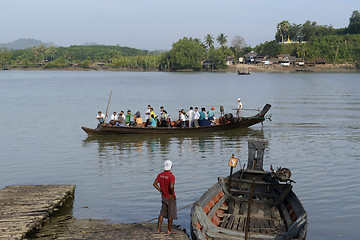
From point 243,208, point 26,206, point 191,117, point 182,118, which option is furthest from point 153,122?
point 243,208

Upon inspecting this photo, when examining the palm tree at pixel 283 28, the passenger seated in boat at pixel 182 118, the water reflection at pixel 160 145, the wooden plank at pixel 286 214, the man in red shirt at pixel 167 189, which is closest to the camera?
the man in red shirt at pixel 167 189

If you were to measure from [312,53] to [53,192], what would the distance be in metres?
166

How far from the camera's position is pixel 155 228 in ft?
36.1

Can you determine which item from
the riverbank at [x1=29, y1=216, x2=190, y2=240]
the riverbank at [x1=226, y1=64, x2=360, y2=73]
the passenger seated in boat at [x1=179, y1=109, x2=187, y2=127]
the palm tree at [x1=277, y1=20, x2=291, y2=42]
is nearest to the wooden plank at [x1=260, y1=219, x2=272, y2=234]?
the riverbank at [x1=29, y1=216, x2=190, y2=240]

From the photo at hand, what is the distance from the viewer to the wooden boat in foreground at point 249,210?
31.1 feet

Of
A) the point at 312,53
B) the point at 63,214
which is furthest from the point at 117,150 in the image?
the point at 312,53

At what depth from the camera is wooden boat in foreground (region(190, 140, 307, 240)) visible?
949 cm

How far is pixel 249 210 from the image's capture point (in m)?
8.89

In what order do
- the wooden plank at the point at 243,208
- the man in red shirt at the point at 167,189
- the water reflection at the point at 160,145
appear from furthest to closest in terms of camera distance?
the water reflection at the point at 160,145, the wooden plank at the point at 243,208, the man in red shirt at the point at 167,189

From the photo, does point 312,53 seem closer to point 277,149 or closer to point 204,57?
point 204,57

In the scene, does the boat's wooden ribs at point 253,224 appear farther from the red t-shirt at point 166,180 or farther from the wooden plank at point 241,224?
the red t-shirt at point 166,180

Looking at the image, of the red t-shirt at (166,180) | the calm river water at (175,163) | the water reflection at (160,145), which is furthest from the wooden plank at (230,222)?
the water reflection at (160,145)

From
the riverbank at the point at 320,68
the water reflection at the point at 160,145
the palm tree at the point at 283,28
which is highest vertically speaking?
the palm tree at the point at 283,28

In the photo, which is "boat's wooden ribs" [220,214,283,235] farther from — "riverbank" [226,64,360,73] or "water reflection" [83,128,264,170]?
"riverbank" [226,64,360,73]
